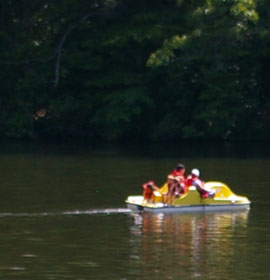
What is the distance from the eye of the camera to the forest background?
166 ft

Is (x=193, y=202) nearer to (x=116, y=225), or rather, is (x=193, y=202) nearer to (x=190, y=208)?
(x=190, y=208)

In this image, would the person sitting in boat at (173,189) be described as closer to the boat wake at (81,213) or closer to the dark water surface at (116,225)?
the dark water surface at (116,225)

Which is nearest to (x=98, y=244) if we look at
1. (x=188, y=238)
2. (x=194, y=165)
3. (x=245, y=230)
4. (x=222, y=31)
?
(x=188, y=238)

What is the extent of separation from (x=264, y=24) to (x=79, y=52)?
915 cm

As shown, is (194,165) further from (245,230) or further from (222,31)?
(245,230)

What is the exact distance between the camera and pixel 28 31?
179 ft

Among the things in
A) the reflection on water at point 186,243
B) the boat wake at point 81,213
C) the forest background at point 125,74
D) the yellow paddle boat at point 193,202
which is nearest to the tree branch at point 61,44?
the forest background at point 125,74

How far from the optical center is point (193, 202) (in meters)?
31.8

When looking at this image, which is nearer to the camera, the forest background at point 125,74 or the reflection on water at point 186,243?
the reflection on water at point 186,243

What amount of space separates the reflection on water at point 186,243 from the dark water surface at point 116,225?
0.06 ft

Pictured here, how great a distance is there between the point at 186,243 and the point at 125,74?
2715cm

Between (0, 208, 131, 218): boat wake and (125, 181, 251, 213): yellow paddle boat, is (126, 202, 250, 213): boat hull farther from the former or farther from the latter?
(0, 208, 131, 218): boat wake

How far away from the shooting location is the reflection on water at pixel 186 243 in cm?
2386

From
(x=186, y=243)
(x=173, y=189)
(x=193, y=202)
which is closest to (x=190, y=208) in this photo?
(x=193, y=202)
